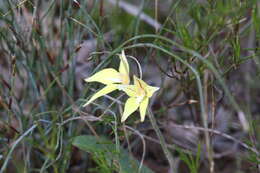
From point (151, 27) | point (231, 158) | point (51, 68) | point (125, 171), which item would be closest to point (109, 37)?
point (151, 27)

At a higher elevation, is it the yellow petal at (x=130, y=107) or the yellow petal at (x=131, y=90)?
the yellow petal at (x=131, y=90)

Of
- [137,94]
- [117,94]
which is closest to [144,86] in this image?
[137,94]

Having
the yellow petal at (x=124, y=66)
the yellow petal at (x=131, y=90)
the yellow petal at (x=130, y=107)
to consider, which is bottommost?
the yellow petal at (x=130, y=107)

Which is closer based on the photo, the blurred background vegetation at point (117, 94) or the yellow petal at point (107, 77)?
the yellow petal at point (107, 77)

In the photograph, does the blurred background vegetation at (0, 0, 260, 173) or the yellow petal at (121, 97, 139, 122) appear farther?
the blurred background vegetation at (0, 0, 260, 173)

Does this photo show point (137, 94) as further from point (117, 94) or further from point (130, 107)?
point (117, 94)

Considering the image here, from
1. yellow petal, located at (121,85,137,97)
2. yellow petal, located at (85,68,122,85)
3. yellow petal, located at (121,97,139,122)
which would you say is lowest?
yellow petal, located at (121,97,139,122)
